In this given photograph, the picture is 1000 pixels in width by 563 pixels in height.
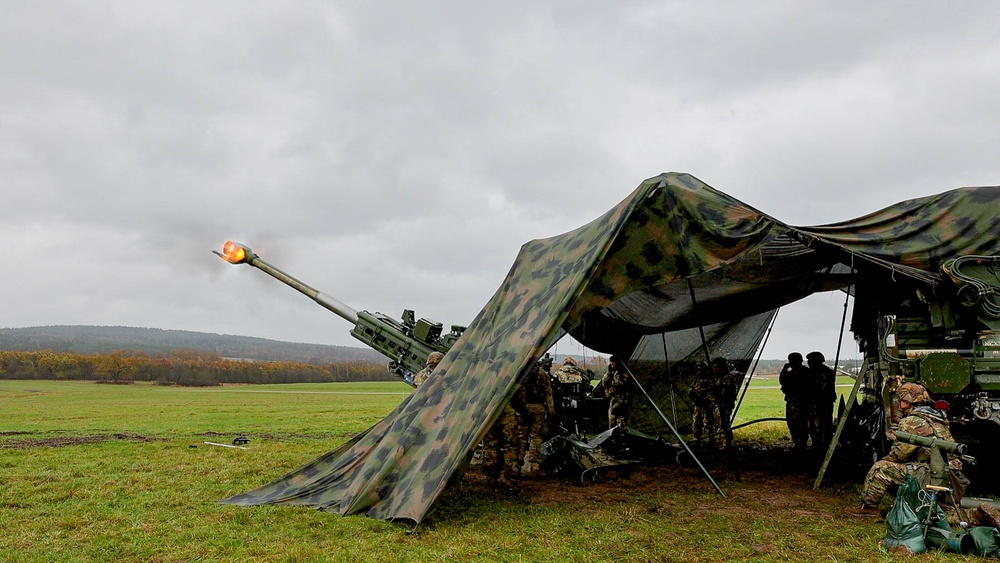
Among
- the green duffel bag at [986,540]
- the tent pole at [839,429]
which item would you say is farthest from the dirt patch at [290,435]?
the green duffel bag at [986,540]

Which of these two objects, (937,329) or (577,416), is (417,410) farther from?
(937,329)

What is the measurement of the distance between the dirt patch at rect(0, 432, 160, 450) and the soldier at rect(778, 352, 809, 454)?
1189cm

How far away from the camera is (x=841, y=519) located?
6242 millimetres

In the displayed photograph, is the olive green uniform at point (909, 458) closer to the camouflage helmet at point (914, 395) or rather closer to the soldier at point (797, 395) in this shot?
the camouflage helmet at point (914, 395)

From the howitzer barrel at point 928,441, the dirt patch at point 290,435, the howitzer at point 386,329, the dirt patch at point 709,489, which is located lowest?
the dirt patch at point 290,435

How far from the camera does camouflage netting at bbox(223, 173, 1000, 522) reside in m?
6.27

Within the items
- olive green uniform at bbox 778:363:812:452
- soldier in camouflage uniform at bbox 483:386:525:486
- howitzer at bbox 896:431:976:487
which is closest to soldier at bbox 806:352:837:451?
olive green uniform at bbox 778:363:812:452

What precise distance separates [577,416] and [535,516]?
4.86m

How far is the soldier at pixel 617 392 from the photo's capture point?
10711mm

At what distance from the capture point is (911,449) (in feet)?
19.4

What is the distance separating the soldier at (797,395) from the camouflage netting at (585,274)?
2070 mm

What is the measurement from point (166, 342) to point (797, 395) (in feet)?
574

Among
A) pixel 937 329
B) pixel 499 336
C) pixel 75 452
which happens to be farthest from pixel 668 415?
pixel 75 452

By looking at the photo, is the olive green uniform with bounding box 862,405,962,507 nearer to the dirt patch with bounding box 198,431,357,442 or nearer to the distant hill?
the dirt patch with bounding box 198,431,357,442
